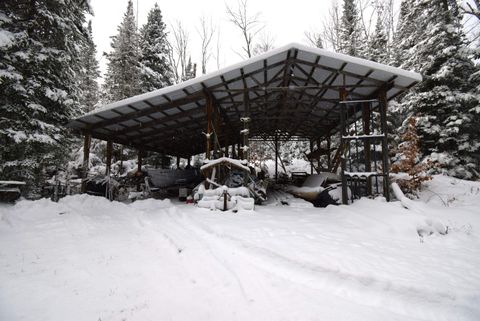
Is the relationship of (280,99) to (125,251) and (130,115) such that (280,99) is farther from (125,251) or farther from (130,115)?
(125,251)

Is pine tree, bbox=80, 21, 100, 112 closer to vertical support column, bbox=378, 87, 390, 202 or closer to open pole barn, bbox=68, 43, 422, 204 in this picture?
open pole barn, bbox=68, 43, 422, 204

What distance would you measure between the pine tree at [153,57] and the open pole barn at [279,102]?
19.8ft

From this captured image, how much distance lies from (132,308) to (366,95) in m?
10.2

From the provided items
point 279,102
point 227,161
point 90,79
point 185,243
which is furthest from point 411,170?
point 90,79

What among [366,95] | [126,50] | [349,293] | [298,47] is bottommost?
[349,293]

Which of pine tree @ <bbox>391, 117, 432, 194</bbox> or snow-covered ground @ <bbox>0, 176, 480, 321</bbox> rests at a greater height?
pine tree @ <bbox>391, 117, 432, 194</bbox>

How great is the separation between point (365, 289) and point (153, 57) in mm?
20050

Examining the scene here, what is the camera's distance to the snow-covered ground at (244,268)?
244 centimetres

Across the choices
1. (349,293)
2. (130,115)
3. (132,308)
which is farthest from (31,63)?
(349,293)

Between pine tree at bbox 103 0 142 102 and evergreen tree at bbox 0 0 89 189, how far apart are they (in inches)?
322

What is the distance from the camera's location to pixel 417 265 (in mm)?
3316

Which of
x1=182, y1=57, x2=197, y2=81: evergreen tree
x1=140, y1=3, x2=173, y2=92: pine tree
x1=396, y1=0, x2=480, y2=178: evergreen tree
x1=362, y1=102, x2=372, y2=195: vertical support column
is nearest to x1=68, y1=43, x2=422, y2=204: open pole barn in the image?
x1=362, y1=102, x2=372, y2=195: vertical support column

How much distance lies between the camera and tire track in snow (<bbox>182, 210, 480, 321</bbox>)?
2.45 meters

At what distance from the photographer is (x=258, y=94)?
1097cm
